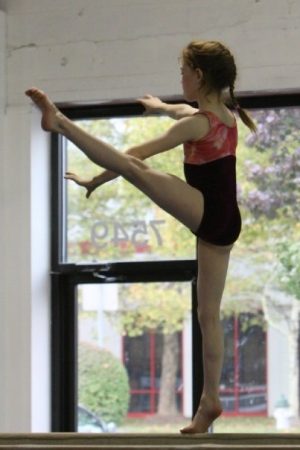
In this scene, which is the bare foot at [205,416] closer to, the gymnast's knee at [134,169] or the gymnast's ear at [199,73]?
the gymnast's knee at [134,169]

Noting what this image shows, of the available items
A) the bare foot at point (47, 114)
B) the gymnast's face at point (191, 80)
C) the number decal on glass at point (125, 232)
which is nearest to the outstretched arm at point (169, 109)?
the gymnast's face at point (191, 80)

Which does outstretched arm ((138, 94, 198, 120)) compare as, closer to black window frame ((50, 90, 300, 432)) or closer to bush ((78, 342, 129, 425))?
black window frame ((50, 90, 300, 432))

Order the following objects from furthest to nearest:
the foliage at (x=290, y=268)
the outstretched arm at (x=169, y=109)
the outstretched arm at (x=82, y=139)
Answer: the foliage at (x=290, y=268) → the outstretched arm at (x=169, y=109) → the outstretched arm at (x=82, y=139)

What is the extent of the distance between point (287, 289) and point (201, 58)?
1979 millimetres

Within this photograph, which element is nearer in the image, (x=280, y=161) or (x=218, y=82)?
(x=218, y=82)

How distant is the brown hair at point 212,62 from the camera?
2.62 meters

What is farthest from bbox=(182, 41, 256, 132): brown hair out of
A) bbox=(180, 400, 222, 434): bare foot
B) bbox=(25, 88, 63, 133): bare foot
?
bbox=(180, 400, 222, 434): bare foot

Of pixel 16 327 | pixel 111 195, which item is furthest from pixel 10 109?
pixel 16 327

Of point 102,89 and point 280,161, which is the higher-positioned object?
point 102,89

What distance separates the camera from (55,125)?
8.11 ft

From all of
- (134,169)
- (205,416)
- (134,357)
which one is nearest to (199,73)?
(134,169)

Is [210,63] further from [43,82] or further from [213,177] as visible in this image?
[43,82]

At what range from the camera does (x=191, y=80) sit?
264 centimetres

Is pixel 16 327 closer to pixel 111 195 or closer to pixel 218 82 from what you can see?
pixel 111 195
